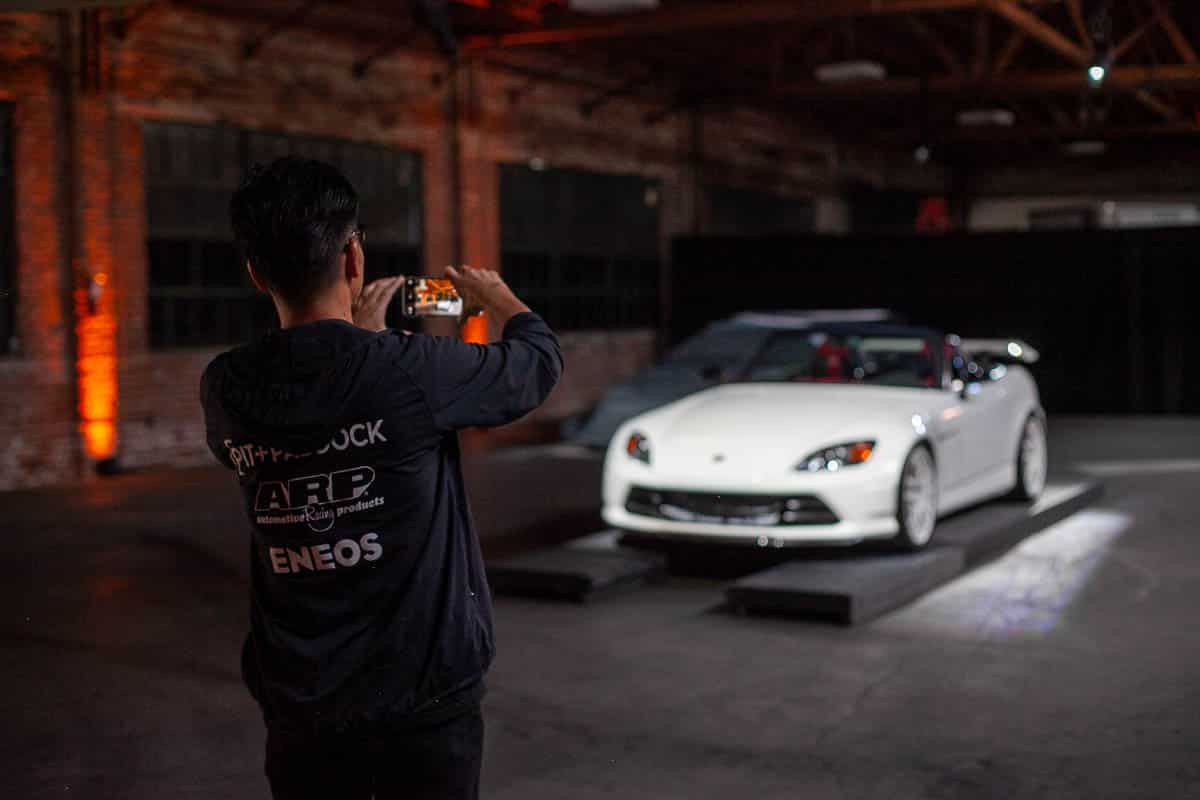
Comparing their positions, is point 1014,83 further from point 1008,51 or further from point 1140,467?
point 1140,467

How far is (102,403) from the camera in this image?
580 inches

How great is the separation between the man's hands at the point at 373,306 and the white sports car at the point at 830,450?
577cm

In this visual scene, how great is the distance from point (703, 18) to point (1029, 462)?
876 centimetres

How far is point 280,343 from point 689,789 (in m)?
2.87

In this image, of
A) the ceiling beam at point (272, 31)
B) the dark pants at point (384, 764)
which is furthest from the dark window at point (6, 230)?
the dark pants at point (384, 764)

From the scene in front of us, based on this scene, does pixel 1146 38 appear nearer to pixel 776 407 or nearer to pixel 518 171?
pixel 518 171

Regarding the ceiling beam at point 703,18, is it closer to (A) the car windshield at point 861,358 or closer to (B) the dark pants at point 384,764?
(A) the car windshield at point 861,358

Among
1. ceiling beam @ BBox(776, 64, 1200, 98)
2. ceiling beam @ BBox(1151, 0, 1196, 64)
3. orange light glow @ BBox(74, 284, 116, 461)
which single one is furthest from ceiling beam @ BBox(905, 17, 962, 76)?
orange light glow @ BBox(74, 284, 116, 461)

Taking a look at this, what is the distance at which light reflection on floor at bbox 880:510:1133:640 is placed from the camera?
24.7 ft

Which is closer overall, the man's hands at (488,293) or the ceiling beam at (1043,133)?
the man's hands at (488,293)

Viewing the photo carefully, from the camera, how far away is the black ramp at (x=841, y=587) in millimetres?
7605

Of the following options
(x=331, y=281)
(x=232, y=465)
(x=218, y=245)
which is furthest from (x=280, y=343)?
(x=218, y=245)

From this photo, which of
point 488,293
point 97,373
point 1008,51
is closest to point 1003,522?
point 488,293

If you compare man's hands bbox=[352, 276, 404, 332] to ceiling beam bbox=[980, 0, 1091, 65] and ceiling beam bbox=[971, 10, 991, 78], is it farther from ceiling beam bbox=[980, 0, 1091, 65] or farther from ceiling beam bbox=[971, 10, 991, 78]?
ceiling beam bbox=[971, 10, 991, 78]
